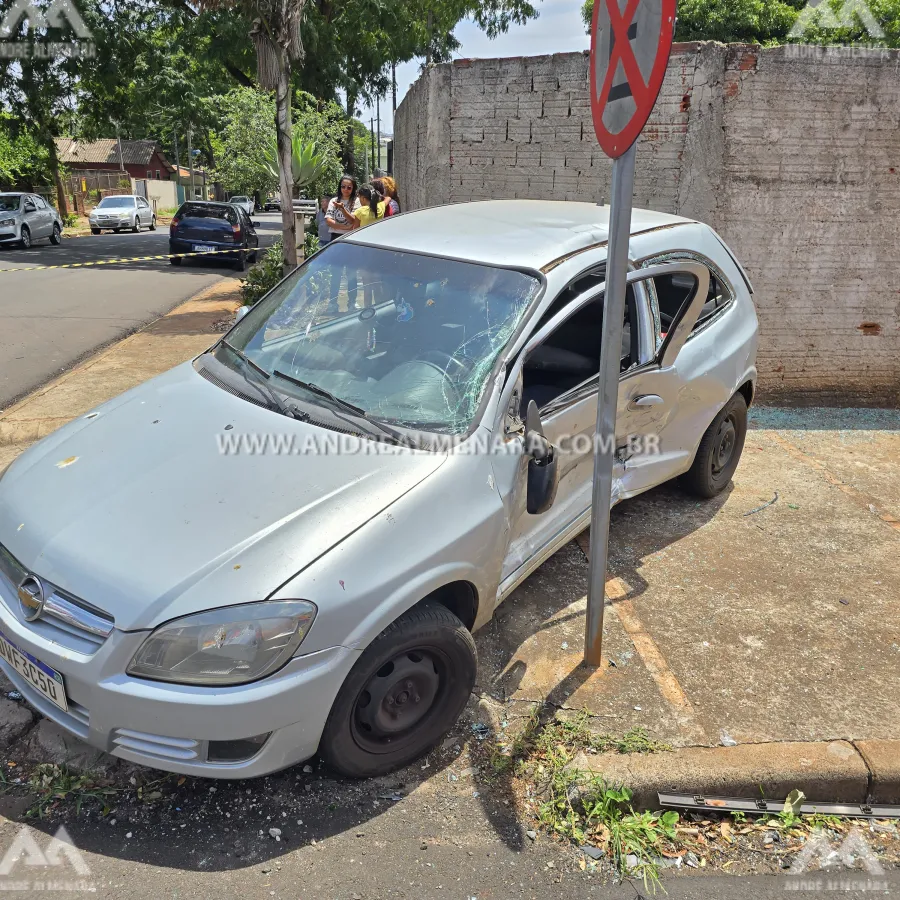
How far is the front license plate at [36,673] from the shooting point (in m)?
2.36

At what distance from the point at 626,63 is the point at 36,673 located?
110 inches

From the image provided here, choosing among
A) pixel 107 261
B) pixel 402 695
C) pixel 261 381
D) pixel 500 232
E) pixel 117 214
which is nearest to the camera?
pixel 402 695

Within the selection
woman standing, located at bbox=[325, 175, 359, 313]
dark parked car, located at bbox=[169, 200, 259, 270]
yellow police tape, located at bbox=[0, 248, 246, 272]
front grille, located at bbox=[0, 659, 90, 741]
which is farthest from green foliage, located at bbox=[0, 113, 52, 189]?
front grille, located at bbox=[0, 659, 90, 741]

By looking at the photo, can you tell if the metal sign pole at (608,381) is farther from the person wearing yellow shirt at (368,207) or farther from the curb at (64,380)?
the person wearing yellow shirt at (368,207)

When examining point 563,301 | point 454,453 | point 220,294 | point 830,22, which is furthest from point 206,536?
point 830,22

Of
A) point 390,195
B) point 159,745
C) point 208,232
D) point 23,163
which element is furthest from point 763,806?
point 23,163

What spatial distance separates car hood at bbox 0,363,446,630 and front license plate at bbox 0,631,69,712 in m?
0.27

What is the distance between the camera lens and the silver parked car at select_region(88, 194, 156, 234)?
100 feet

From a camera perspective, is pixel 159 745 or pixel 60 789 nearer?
pixel 159 745

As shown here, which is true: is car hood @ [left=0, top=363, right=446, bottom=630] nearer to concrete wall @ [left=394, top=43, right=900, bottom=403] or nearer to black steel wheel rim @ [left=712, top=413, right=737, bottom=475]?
black steel wheel rim @ [left=712, top=413, right=737, bottom=475]

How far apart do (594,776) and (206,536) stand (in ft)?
5.17

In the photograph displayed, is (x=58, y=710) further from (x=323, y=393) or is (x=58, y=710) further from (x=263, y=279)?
(x=263, y=279)

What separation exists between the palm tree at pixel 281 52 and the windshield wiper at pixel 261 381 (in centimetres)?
754

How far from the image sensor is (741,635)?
356 cm
